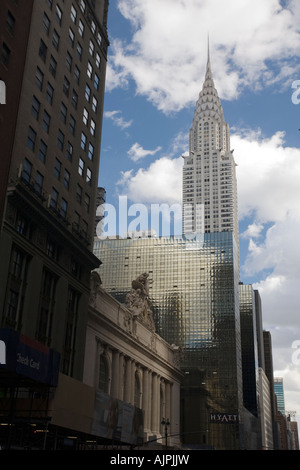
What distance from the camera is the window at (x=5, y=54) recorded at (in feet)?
145

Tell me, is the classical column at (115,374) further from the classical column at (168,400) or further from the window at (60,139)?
the window at (60,139)

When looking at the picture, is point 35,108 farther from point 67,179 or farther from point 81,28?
point 81,28

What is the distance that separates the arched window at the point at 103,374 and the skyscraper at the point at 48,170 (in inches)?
592

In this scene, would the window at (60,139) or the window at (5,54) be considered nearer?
the window at (5,54)

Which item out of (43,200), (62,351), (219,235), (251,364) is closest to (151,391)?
(62,351)

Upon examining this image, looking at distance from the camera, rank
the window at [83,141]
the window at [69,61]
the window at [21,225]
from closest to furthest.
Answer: the window at [21,225], the window at [69,61], the window at [83,141]

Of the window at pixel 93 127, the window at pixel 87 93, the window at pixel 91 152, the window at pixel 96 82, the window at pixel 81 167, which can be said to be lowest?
the window at pixel 81 167

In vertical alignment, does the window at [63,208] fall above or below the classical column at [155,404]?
above

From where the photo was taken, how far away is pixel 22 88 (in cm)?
4600

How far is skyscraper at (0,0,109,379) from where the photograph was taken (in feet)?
143

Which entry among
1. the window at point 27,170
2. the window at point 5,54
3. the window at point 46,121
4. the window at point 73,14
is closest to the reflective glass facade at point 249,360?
the window at point 73,14

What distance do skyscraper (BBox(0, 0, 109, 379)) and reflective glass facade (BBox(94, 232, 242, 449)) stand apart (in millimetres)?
72699

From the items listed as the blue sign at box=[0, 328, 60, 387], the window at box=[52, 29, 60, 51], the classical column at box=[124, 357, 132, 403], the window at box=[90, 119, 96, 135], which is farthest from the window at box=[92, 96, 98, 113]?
the classical column at box=[124, 357, 132, 403]

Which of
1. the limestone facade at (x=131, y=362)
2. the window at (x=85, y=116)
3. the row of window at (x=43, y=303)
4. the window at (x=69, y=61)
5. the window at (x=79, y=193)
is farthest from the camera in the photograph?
the limestone facade at (x=131, y=362)
